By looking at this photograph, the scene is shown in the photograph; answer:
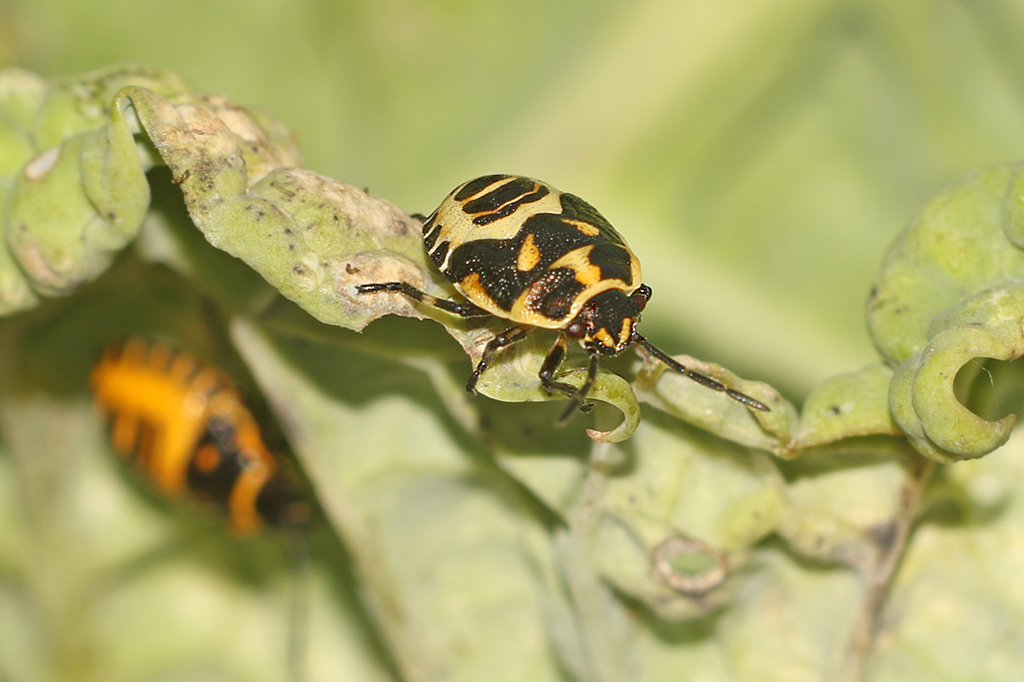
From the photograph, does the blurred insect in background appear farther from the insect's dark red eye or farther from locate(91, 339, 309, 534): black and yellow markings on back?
the insect's dark red eye

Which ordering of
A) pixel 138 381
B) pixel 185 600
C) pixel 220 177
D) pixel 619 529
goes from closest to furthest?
pixel 220 177, pixel 619 529, pixel 138 381, pixel 185 600

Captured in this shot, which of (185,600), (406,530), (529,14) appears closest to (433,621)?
(406,530)

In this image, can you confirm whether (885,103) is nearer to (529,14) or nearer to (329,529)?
(529,14)

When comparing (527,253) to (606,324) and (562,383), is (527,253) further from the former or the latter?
(562,383)

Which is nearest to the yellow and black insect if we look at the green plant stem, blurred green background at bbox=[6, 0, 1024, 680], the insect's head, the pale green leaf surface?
the insect's head

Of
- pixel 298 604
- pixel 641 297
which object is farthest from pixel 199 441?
pixel 641 297
